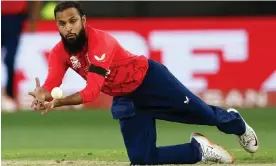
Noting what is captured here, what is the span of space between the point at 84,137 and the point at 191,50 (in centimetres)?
331

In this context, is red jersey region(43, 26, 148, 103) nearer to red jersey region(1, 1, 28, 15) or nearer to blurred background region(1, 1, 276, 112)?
blurred background region(1, 1, 276, 112)

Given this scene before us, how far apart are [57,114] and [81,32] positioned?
7176 mm

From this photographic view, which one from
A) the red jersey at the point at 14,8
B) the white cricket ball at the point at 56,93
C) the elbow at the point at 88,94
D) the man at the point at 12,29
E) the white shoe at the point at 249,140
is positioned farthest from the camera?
the red jersey at the point at 14,8

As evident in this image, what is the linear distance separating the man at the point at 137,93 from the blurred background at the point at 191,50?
6.10 metres

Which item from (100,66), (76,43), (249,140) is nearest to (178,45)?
(249,140)

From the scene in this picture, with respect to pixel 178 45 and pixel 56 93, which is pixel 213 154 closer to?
pixel 56 93

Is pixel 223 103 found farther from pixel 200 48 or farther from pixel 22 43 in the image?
pixel 22 43

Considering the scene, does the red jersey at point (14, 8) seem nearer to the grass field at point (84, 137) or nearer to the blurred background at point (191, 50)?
the blurred background at point (191, 50)

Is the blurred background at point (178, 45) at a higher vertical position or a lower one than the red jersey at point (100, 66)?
lower

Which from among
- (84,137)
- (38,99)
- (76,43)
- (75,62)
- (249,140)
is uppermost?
(76,43)

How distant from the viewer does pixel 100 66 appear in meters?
8.02

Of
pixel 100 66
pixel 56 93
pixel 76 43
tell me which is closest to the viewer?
pixel 56 93

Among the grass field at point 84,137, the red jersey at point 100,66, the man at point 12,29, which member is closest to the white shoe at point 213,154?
the grass field at point 84,137

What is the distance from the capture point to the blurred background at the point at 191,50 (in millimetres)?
15391
